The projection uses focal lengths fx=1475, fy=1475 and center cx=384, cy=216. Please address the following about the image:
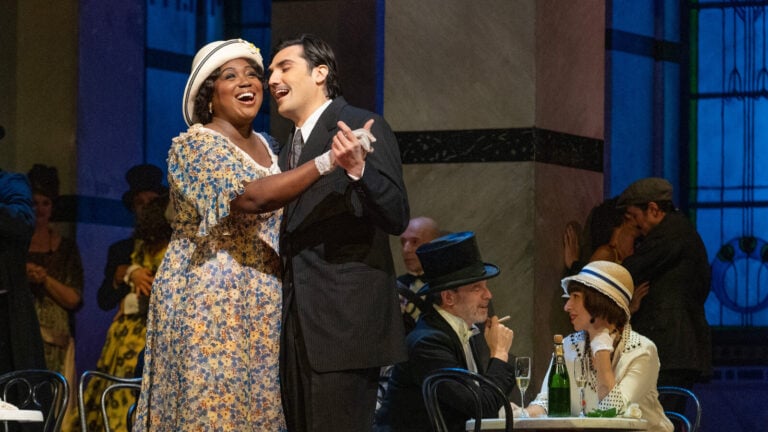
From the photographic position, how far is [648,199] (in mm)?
6898

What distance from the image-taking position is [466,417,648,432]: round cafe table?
4438 millimetres

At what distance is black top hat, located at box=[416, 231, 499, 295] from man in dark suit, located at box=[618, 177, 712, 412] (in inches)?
53.6

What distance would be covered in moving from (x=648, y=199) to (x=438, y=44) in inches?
48.3

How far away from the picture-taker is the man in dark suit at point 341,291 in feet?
12.5

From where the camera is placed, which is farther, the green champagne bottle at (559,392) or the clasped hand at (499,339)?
the clasped hand at (499,339)

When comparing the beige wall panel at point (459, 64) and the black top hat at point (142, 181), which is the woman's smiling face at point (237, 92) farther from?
the black top hat at point (142, 181)

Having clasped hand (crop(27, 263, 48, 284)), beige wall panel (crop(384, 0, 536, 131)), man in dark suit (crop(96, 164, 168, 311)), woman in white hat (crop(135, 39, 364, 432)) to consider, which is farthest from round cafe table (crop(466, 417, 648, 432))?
clasped hand (crop(27, 263, 48, 284))

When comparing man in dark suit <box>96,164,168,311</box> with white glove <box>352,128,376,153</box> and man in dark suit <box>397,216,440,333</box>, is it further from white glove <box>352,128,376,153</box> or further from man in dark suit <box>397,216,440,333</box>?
white glove <box>352,128,376,153</box>

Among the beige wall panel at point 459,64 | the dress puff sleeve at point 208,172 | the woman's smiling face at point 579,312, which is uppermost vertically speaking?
the beige wall panel at point 459,64

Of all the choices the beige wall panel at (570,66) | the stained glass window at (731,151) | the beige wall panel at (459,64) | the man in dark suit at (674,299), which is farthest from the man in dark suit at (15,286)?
the stained glass window at (731,151)

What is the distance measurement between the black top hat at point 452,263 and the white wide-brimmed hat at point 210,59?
1.50m

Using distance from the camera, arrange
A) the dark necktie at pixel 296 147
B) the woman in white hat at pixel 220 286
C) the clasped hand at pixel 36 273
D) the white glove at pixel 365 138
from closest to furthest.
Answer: the white glove at pixel 365 138 < the woman in white hat at pixel 220 286 < the dark necktie at pixel 296 147 < the clasped hand at pixel 36 273

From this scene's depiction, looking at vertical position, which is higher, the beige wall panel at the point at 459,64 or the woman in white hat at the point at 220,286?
the beige wall panel at the point at 459,64

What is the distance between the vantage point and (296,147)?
4.10 m
